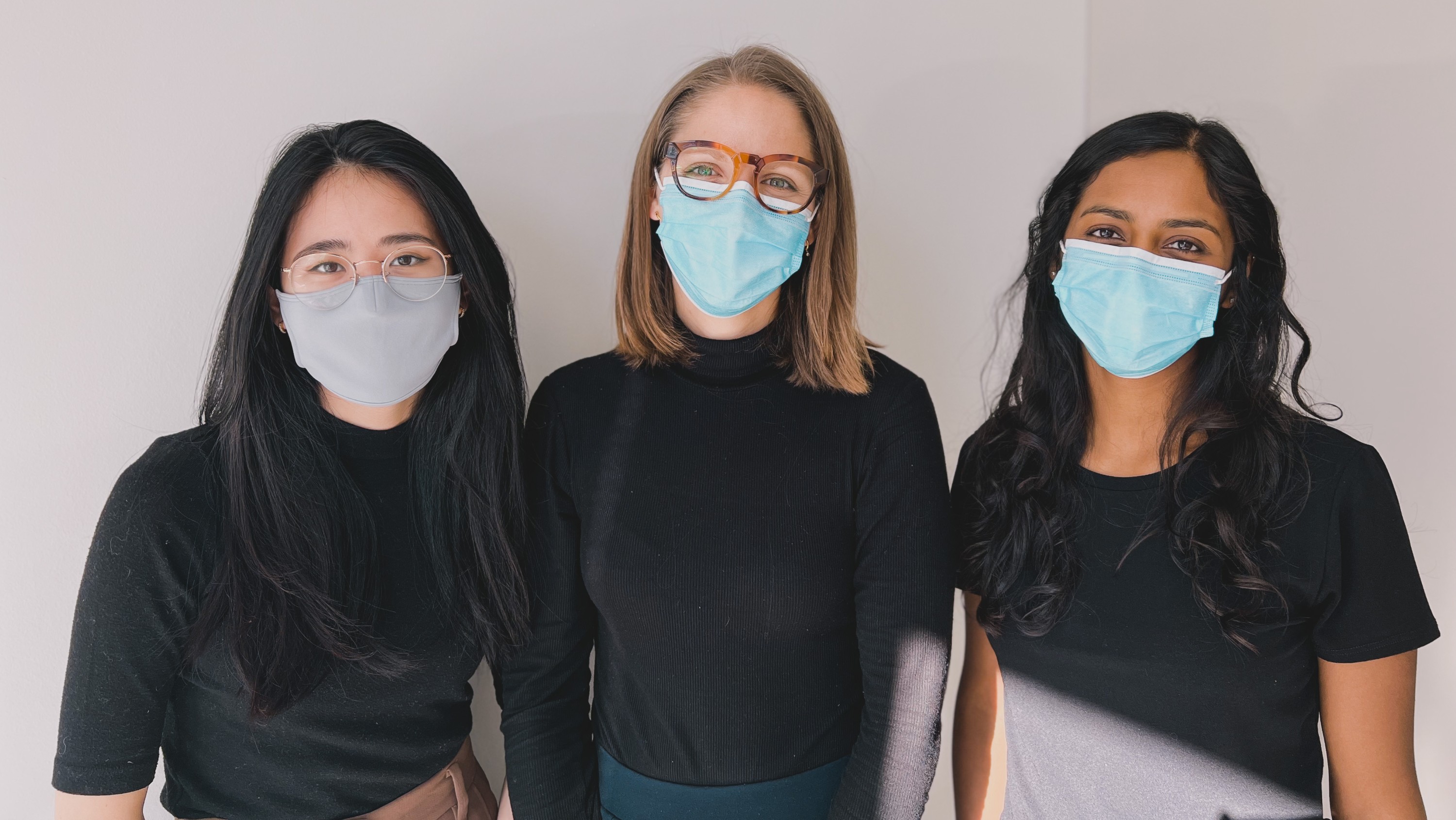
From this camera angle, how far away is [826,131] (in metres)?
1.54

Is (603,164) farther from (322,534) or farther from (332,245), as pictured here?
(322,534)

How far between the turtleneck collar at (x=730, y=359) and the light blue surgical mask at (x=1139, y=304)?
549 mm

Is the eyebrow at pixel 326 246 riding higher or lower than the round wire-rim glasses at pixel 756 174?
lower

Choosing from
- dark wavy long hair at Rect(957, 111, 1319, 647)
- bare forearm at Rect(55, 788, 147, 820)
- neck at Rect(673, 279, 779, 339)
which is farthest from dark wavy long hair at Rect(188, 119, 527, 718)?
dark wavy long hair at Rect(957, 111, 1319, 647)

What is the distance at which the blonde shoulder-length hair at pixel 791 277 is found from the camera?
60.0 inches

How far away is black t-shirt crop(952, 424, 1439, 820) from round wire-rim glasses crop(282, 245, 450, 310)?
3.96 ft

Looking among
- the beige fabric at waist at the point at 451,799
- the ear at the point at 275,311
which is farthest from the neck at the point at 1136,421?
the ear at the point at 275,311

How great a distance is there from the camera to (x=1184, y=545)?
1437 millimetres

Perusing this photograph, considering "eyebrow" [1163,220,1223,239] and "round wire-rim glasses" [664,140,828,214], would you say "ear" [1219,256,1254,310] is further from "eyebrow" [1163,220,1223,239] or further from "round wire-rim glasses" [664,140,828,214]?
"round wire-rim glasses" [664,140,828,214]

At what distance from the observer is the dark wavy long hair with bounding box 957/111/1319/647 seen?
1411 mm

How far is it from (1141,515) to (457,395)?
122 cm

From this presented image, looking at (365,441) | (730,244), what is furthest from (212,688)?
(730,244)

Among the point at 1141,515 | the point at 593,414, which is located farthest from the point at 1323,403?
the point at 593,414

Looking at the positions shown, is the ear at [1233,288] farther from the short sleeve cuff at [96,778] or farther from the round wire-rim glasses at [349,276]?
the short sleeve cuff at [96,778]
